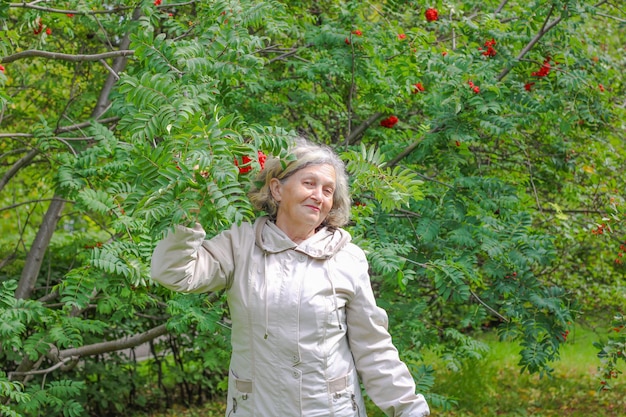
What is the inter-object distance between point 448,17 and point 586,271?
9.26 ft

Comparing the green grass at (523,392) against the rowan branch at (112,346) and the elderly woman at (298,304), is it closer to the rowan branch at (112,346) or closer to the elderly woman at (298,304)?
the rowan branch at (112,346)

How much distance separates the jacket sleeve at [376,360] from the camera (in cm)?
262

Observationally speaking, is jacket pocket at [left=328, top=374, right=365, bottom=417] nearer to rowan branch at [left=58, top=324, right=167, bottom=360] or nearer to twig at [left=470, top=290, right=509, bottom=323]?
twig at [left=470, top=290, right=509, bottom=323]

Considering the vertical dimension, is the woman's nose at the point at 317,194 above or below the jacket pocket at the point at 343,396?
above

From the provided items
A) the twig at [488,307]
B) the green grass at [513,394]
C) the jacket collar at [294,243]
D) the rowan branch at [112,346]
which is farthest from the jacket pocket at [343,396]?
the green grass at [513,394]

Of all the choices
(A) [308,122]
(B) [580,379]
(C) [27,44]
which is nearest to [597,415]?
(B) [580,379]

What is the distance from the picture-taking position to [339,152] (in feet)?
14.5

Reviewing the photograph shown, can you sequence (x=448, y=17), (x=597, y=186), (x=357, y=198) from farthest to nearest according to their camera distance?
(x=597, y=186), (x=448, y=17), (x=357, y=198)

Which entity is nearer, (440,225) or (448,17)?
(440,225)

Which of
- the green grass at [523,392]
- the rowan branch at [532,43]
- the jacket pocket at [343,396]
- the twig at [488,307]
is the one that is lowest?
the green grass at [523,392]

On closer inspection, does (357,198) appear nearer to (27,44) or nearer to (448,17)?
(448,17)

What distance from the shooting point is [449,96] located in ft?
14.3

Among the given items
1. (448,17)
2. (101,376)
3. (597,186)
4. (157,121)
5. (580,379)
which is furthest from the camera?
(580,379)

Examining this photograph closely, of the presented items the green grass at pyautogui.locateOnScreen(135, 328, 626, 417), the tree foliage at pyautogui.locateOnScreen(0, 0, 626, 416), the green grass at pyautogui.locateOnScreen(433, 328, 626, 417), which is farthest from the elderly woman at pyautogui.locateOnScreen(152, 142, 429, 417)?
the green grass at pyautogui.locateOnScreen(433, 328, 626, 417)
